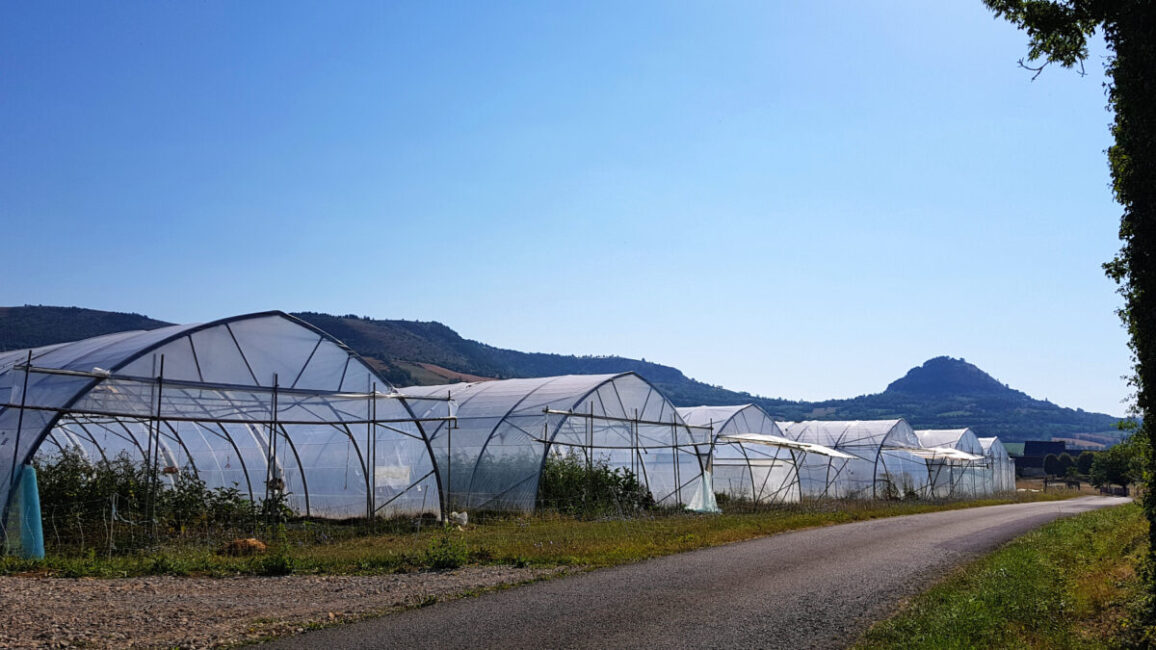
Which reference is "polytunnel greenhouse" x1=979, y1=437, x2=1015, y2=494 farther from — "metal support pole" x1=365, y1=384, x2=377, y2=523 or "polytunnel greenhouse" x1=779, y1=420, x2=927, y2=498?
"metal support pole" x1=365, y1=384, x2=377, y2=523

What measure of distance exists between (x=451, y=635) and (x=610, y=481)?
21.5 meters

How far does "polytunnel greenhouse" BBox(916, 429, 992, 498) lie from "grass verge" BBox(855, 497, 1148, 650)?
3658cm

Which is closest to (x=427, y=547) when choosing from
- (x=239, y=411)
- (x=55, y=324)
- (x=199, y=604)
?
(x=199, y=604)

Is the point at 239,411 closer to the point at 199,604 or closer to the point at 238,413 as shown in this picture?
the point at 238,413

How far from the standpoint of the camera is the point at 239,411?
21984mm

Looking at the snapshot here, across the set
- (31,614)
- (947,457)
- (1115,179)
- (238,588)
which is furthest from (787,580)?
(947,457)

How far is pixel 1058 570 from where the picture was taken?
14.7 meters

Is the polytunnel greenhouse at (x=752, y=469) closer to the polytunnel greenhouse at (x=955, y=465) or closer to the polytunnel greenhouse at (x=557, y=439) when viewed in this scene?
the polytunnel greenhouse at (x=557, y=439)

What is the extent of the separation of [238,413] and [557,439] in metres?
10.6

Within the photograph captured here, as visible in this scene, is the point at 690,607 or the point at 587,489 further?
the point at 587,489

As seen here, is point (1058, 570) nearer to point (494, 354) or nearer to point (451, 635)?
point (451, 635)

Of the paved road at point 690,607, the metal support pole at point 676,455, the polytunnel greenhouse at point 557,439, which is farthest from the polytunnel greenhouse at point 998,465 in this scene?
the paved road at point 690,607

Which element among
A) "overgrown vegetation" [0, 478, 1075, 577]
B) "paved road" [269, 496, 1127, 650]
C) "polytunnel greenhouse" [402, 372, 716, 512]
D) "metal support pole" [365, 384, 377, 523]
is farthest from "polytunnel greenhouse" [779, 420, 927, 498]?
"paved road" [269, 496, 1127, 650]

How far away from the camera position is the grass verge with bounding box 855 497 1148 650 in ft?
30.0
